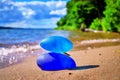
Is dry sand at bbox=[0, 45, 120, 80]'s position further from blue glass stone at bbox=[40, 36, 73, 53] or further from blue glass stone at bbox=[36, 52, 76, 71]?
blue glass stone at bbox=[40, 36, 73, 53]

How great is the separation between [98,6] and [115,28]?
2183 cm

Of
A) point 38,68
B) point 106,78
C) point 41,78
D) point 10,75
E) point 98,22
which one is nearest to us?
point 106,78

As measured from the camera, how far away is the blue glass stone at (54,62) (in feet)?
25.6

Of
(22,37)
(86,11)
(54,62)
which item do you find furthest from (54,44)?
(86,11)

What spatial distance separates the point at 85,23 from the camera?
181 feet

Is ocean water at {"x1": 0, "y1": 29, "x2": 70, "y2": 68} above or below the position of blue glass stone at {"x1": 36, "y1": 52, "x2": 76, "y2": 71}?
below

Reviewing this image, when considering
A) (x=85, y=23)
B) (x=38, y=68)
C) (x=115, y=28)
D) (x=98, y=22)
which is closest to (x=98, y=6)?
(x=85, y=23)

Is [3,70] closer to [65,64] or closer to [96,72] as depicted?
[65,64]

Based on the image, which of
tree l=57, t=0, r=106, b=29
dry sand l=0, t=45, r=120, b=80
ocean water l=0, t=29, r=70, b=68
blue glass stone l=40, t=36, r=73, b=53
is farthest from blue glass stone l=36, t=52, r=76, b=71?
tree l=57, t=0, r=106, b=29

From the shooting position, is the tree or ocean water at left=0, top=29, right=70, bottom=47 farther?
the tree

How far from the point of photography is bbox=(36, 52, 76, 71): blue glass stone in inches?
307

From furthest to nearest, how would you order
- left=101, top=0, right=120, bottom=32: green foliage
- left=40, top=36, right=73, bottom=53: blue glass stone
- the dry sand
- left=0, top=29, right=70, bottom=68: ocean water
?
left=101, top=0, right=120, bottom=32: green foliage < left=0, top=29, right=70, bottom=68: ocean water < left=40, top=36, right=73, bottom=53: blue glass stone < the dry sand

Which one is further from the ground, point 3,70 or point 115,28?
point 3,70

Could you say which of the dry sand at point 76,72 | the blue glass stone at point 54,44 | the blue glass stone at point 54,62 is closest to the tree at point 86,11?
the dry sand at point 76,72
